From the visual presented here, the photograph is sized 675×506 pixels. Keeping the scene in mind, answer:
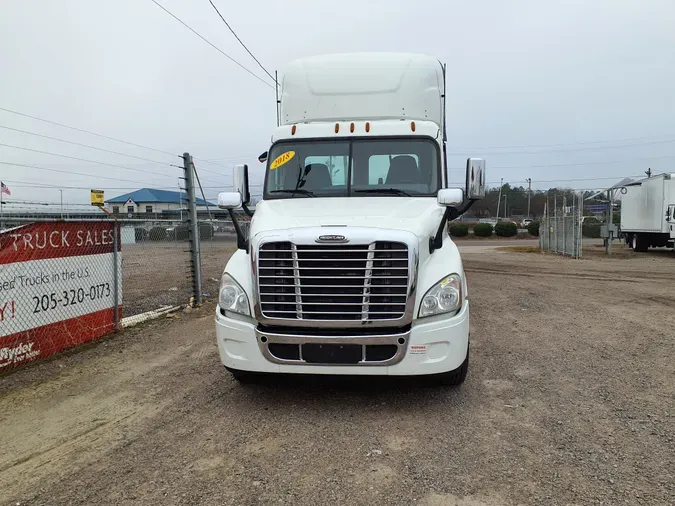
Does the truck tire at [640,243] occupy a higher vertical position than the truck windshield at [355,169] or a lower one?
lower

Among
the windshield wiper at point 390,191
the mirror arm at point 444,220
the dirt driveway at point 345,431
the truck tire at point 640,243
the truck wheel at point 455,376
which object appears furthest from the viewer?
the truck tire at point 640,243

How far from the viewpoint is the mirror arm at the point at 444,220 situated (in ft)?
15.4

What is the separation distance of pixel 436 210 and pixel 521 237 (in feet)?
148

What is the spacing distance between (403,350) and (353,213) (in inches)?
54.2

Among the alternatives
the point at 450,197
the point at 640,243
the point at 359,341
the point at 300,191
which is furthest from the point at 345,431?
the point at 640,243

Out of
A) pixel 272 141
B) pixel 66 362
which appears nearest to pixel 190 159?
pixel 272 141

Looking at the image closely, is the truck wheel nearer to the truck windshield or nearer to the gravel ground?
the truck windshield

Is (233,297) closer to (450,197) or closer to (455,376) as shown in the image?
(455,376)

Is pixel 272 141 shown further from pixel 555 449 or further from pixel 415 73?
pixel 555 449

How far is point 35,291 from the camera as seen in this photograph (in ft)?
19.3

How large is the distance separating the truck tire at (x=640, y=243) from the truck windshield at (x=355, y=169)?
22.3m

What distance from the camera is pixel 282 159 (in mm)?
5887

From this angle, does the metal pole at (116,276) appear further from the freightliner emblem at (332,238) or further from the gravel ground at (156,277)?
the freightliner emblem at (332,238)

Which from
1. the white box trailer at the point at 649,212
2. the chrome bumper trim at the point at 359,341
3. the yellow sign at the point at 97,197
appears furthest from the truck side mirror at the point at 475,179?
the white box trailer at the point at 649,212
